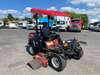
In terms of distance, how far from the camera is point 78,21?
41.3 meters

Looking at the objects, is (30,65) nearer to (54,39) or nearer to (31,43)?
(54,39)

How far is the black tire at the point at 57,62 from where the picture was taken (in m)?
9.58

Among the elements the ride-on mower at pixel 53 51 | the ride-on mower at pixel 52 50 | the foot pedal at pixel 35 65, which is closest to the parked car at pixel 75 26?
the ride-on mower at pixel 53 51

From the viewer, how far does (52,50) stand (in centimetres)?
1071

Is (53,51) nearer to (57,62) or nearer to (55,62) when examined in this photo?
(55,62)

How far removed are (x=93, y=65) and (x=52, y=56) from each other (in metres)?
1.78

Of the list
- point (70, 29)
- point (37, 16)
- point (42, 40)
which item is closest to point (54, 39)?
point (42, 40)

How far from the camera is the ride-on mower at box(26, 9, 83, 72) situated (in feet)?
32.5

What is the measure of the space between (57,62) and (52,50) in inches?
37.8

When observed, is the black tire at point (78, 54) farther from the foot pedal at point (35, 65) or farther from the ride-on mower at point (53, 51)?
the foot pedal at point (35, 65)

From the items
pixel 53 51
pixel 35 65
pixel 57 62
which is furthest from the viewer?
pixel 53 51

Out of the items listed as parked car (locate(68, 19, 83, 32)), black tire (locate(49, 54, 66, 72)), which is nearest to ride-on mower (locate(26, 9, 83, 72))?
black tire (locate(49, 54, 66, 72))

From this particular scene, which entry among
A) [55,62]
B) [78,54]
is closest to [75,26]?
[78,54]

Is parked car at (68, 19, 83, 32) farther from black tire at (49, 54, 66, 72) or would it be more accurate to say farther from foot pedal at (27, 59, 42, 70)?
black tire at (49, 54, 66, 72)
